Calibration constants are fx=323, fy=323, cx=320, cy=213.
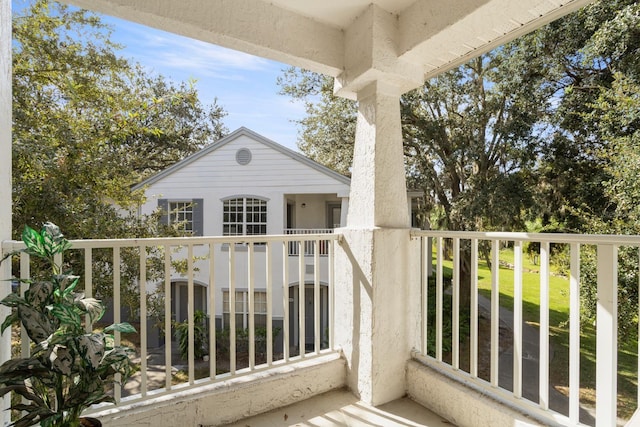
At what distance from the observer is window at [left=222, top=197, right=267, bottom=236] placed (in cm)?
843

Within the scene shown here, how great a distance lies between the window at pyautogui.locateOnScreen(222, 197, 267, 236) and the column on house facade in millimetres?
6326

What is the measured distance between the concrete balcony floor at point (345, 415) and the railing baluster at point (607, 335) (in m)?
0.85

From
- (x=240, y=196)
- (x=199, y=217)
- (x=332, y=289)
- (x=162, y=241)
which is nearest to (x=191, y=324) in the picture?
(x=162, y=241)

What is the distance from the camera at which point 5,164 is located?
58.0 inches

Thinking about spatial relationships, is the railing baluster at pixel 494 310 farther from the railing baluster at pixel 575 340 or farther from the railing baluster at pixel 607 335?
the railing baluster at pixel 607 335

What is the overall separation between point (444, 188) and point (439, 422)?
7.15 meters

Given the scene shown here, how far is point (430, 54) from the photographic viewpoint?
6.93 feet

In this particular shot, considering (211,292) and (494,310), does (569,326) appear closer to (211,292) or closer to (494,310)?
(494,310)

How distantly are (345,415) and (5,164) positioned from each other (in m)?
2.24

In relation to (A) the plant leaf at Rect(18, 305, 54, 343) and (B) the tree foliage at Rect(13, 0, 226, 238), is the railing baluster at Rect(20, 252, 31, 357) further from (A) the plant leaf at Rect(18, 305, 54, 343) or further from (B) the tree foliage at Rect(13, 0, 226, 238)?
(B) the tree foliage at Rect(13, 0, 226, 238)

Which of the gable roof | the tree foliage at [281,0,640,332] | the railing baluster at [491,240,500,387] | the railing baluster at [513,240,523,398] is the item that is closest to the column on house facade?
the railing baluster at [491,240,500,387]

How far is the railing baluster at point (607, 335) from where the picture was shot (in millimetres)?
1304

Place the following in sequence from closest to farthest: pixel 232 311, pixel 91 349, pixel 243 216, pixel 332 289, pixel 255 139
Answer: pixel 91 349 < pixel 232 311 < pixel 332 289 < pixel 255 139 < pixel 243 216

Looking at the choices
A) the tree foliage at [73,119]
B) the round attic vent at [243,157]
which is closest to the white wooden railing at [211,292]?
the tree foliage at [73,119]
